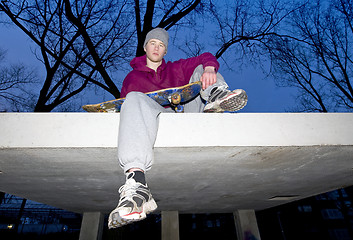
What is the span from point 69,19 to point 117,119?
6.26 metres

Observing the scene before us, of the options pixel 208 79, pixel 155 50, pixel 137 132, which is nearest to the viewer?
pixel 137 132

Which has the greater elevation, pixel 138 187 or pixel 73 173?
pixel 73 173

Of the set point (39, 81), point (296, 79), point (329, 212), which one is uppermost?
point (296, 79)

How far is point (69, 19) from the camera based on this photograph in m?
5.91

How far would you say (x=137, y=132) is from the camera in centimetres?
121

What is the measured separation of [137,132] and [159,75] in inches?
47.8

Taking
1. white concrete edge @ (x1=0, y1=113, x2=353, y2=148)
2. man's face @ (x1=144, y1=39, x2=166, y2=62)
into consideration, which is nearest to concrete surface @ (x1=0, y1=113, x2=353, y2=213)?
white concrete edge @ (x1=0, y1=113, x2=353, y2=148)

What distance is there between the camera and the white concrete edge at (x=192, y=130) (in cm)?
135

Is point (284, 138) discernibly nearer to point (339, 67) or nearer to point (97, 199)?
point (97, 199)

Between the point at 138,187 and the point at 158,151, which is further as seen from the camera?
the point at 158,151

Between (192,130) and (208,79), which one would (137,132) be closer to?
(192,130)

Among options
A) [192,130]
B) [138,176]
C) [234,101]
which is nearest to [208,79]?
[234,101]

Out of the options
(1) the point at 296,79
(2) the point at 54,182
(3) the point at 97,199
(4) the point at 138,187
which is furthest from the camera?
(1) the point at 296,79

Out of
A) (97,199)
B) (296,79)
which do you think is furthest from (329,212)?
(97,199)
